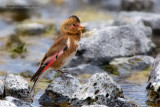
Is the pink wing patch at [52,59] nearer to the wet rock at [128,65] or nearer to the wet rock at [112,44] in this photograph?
the wet rock at [128,65]

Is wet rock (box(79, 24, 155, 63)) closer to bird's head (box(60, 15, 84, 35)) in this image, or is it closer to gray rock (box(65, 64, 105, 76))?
gray rock (box(65, 64, 105, 76))

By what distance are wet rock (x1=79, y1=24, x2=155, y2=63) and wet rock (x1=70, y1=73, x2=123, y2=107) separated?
2.97 meters

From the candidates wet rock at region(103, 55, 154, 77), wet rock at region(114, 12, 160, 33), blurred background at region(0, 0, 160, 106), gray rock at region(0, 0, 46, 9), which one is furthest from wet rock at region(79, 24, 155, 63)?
gray rock at region(0, 0, 46, 9)

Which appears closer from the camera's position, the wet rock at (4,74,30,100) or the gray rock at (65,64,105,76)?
the wet rock at (4,74,30,100)

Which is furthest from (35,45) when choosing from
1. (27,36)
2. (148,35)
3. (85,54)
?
(148,35)

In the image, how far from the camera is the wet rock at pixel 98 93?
616cm

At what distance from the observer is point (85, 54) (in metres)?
9.45

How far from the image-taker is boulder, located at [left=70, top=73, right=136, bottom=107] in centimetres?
616

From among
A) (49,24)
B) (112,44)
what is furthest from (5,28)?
(112,44)

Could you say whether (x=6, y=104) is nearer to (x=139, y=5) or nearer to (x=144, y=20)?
(x=144, y=20)

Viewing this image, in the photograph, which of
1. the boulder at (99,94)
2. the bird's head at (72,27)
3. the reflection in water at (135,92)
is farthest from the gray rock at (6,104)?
the reflection in water at (135,92)

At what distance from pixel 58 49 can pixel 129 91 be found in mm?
1899

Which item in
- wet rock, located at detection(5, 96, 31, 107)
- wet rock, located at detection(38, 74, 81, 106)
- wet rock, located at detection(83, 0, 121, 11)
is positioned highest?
wet rock, located at detection(83, 0, 121, 11)

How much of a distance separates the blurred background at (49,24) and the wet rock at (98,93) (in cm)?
86
